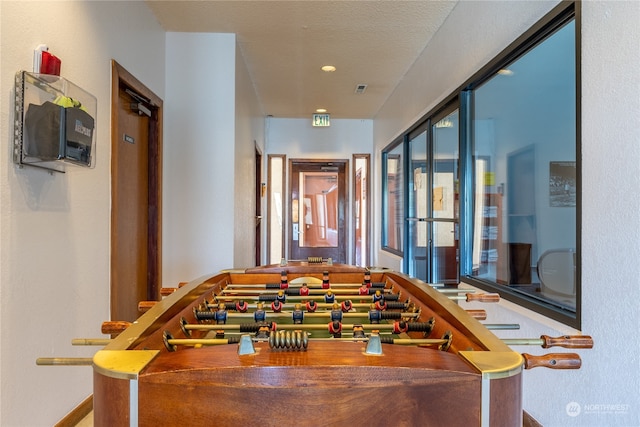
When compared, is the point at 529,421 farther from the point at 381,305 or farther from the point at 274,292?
the point at 274,292

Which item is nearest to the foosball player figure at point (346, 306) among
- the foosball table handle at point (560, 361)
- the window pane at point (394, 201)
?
the foosball table handle at point (560, 361)

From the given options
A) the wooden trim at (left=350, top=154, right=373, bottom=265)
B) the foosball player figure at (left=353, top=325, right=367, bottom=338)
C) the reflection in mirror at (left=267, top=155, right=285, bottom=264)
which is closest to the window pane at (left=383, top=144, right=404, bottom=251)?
the wooden trim at (left=350, top=154, right=373, bottom=265)

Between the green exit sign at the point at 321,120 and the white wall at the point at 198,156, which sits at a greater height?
the green exit sign at the point at 321,120

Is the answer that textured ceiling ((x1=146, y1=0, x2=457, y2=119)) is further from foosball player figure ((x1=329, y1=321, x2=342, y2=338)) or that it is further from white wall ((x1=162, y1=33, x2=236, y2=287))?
foosball player figure ((x1=329, y1=321, x2=342, y2=338))

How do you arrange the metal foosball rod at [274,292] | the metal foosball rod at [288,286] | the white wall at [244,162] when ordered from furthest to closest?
the white wall at [244,162] < the metal foosball rod at [288,286] < the metal foosball rod at [274,292]

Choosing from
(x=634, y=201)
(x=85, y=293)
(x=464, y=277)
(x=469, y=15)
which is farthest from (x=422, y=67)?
(x=85, y=293)

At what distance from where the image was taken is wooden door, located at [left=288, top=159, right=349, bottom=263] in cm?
681

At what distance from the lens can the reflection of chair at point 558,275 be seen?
1759 millimetres

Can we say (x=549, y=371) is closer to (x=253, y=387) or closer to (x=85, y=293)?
(x=253, y=387)

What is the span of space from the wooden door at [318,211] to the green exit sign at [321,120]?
81cm

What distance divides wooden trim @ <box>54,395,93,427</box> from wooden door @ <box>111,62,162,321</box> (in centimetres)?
50

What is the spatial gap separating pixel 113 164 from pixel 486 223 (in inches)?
95.7

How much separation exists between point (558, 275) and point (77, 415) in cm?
252

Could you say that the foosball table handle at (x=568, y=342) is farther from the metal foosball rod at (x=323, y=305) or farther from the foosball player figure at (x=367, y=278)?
the foosball player figure at (x=367, y=278)
